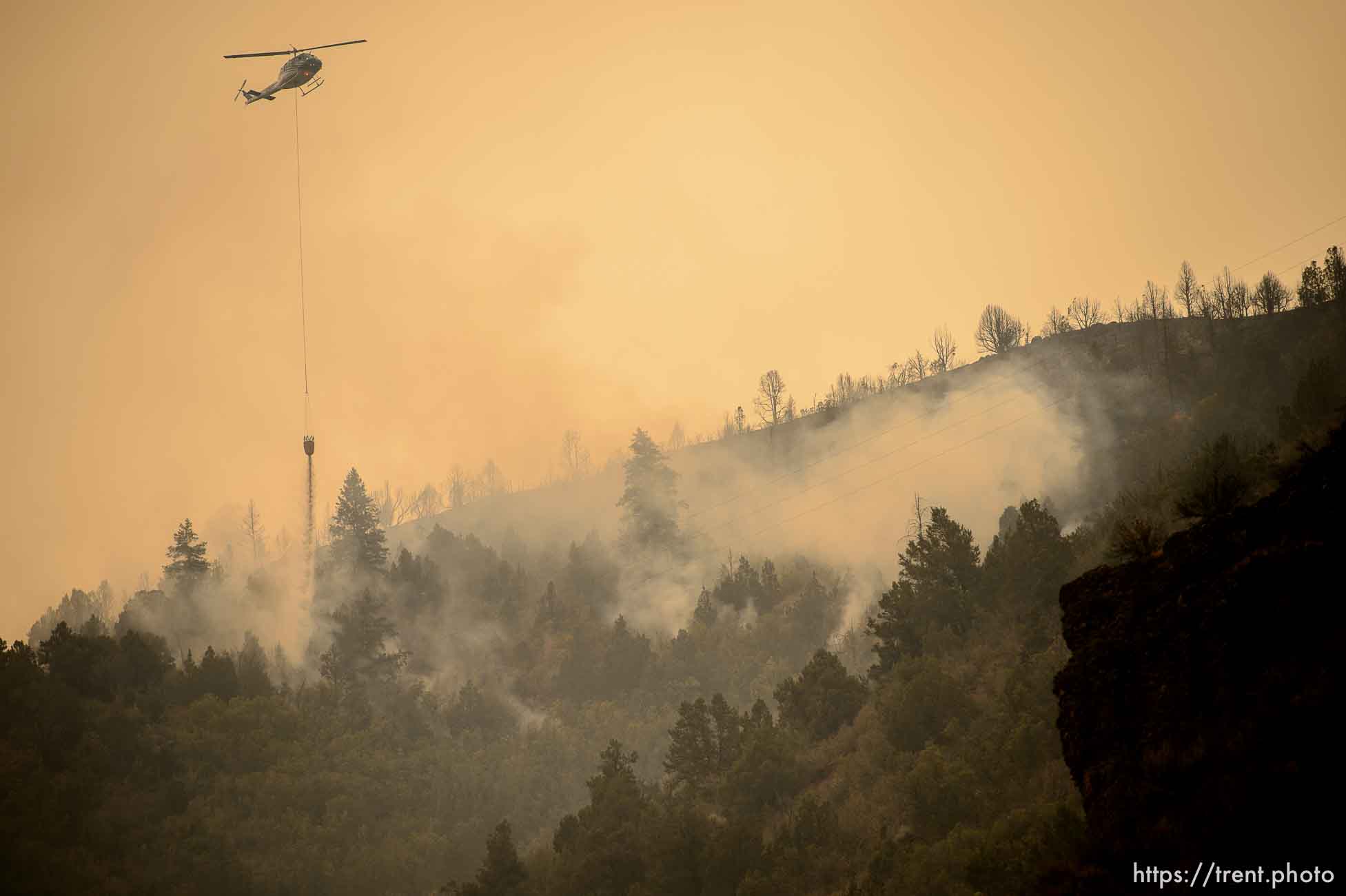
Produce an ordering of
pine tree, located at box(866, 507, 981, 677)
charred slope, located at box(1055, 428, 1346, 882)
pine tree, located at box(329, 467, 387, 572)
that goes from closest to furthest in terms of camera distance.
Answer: charred slope, located at box(1055, 428, 1346, 882)
pine tree, located at box(866, 507, 981, 677)
pine tree, located at box(329, 467, 387, 572)

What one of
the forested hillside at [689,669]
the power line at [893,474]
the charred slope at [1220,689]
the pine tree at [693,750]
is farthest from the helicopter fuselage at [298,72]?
the charred slope at [1220,689]

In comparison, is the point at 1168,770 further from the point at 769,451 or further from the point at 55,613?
the point at 55,613

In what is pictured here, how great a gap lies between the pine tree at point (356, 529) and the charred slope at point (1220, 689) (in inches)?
4327

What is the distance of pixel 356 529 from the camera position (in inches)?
4855

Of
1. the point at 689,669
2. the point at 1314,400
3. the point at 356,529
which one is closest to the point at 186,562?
the point at 356,529

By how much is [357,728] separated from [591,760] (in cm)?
2140

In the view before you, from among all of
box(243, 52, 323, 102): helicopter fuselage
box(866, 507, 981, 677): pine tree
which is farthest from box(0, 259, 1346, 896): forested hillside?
box(243, 52, 323, 102): helicopter fuselage

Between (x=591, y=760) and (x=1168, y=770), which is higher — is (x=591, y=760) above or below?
below

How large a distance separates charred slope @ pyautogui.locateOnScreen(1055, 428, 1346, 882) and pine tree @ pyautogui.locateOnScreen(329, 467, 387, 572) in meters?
110

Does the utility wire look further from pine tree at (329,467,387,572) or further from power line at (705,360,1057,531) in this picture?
pine tree at (329,467,387,572)

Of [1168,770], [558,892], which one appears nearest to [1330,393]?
[1168,770]

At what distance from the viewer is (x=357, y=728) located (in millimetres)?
89125

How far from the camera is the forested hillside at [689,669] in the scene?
1674 inches

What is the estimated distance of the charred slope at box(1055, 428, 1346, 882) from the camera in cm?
1500
